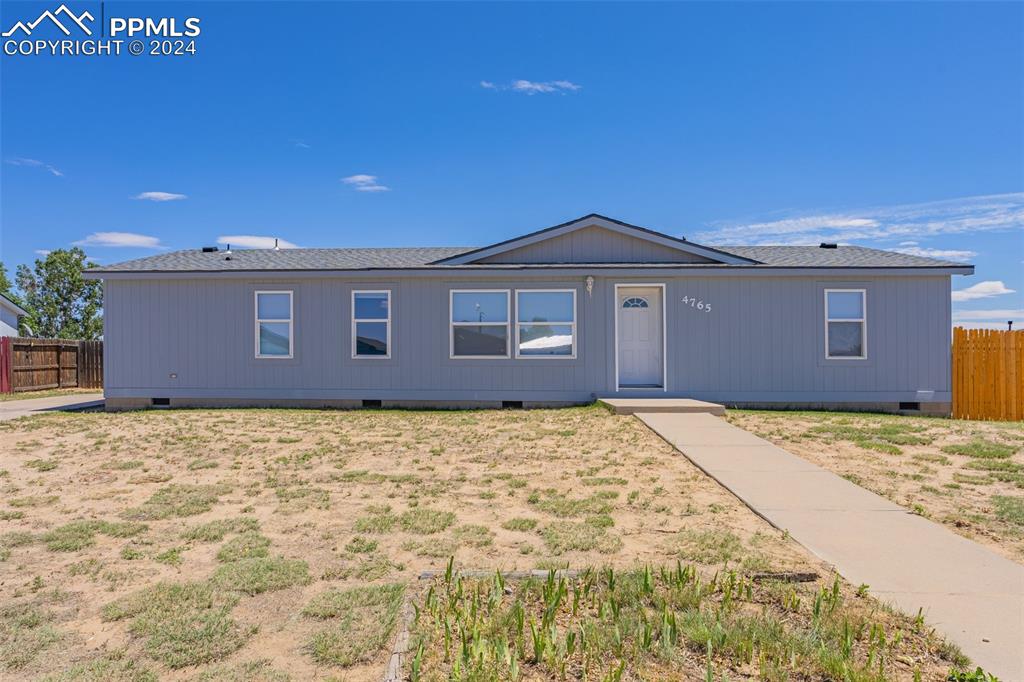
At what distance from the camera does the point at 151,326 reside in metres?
14.2

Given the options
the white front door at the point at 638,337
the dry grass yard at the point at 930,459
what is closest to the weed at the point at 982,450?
the dry grass yard at the point at 930,459

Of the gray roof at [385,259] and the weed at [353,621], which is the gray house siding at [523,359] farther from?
the weed at [353,621]

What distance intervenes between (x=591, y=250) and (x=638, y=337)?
217 centimetres

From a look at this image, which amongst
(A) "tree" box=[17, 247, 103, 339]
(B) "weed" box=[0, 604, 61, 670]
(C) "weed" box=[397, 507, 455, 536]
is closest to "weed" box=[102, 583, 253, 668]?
(B) "weed" box=[0, 604, 61, 670]

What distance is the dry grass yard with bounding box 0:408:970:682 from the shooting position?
3000mm

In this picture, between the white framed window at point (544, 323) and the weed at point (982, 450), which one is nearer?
the weed at point (982, 450)

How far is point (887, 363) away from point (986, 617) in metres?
11.1

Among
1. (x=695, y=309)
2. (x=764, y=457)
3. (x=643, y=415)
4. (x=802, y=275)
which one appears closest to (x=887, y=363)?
(x=802, y=275)

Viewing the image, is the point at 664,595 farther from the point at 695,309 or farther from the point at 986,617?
the point at 695,309

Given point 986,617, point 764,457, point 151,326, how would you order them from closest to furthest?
1. point 986,617
2. point 764,457
3. point 151,326

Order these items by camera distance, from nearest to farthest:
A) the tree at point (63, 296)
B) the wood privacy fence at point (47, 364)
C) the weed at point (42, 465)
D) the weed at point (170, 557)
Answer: the weed at point (170, 557) → the weed at point (42, 465) → the wood privacy fence at point (47, 364) → the tree at point (63, 296)

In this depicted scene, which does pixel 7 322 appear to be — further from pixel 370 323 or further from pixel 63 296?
pixel 370 323

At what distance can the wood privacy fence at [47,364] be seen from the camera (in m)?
19.3

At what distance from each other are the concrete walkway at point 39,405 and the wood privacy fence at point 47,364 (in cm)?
254
